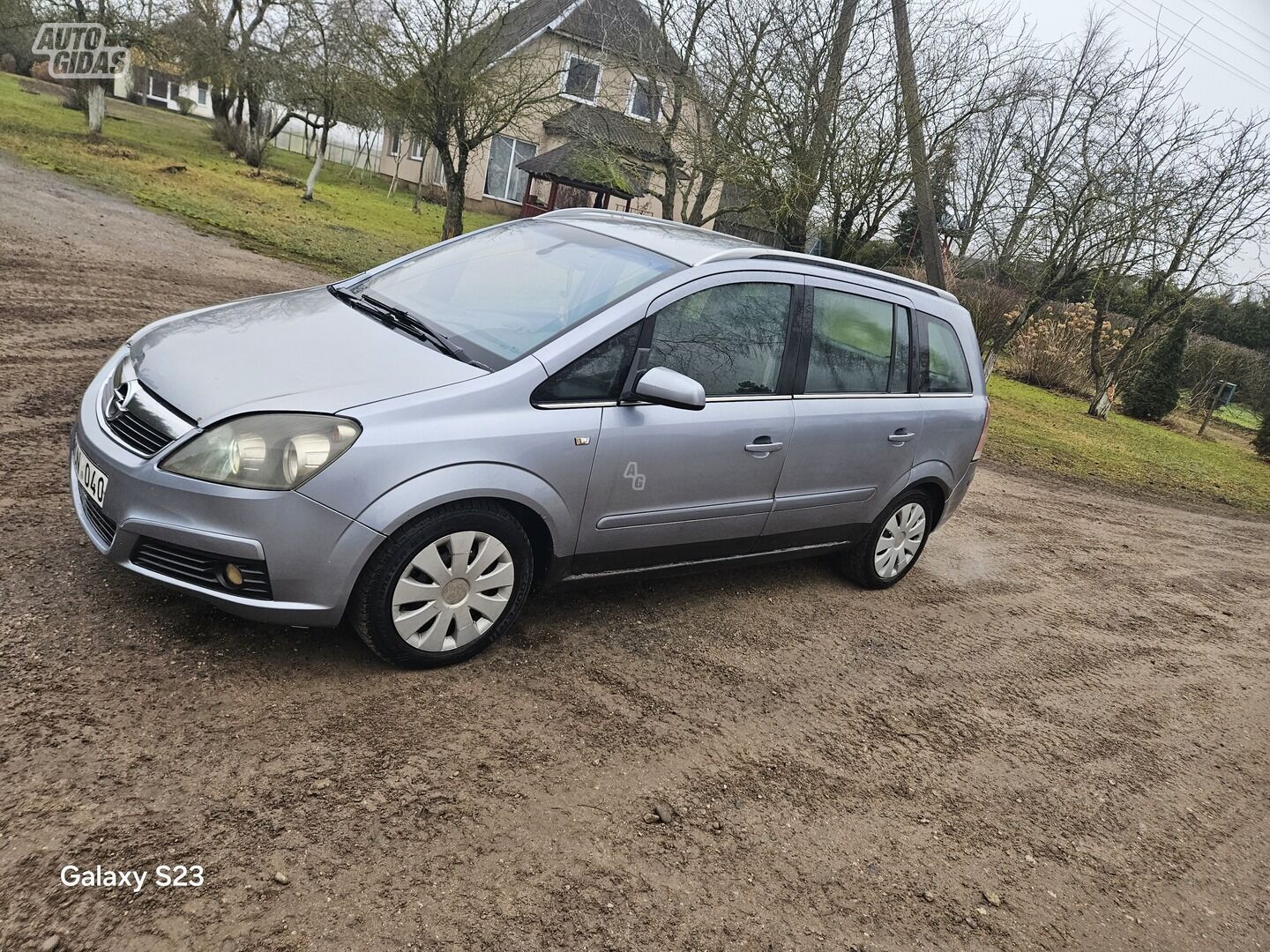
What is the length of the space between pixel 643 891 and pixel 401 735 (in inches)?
41.0

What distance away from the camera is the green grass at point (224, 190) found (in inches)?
621

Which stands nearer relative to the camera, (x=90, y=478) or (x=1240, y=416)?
(x=90, y=478)

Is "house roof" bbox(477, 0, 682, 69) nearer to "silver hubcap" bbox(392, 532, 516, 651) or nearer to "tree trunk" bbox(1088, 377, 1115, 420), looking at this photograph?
"silver hubcap" bbox(392, 532, 516, 651)

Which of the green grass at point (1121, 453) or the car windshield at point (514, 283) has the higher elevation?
the car windshield at point (514, 283)

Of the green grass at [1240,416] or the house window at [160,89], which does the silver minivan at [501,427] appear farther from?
the house window at [160,89]

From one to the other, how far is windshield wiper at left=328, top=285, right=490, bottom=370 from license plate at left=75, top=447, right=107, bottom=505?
1.30 meters

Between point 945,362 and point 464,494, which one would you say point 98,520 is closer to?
point 464,494

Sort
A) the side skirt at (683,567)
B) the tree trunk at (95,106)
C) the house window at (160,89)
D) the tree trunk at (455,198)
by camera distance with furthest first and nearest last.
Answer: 1. the house window at (160,89)
2. the tree trunk at (95,106)
3. the tree trunk at (455,198)
4. the side skirt at (683,567)

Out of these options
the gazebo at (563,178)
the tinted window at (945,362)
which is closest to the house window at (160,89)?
the gazebo at (563,178)

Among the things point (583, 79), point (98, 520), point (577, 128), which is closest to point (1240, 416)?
point (577, 128)

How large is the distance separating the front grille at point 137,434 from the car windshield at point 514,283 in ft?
3.99

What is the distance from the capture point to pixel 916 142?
11.4 meters

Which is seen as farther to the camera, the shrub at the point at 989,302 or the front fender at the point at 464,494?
the shrub at the point at 989,302

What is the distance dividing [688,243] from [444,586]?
219cm
